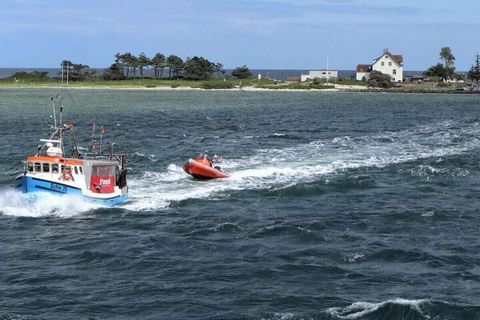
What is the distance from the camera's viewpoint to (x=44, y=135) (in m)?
87.8

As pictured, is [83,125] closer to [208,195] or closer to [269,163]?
[269,163]

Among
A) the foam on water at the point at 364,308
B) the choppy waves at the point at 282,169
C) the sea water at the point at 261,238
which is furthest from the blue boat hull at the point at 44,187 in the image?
the foam on water at the point at 364,308

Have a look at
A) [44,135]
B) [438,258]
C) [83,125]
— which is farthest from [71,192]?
[83,125]

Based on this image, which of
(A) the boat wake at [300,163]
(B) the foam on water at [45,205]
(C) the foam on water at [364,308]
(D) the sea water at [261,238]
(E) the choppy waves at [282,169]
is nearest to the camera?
(C) the foam on water at [364,308]

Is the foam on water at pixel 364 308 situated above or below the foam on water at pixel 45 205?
below

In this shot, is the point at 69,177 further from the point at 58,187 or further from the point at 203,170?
the point at 203,170

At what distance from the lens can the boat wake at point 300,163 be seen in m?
51.9

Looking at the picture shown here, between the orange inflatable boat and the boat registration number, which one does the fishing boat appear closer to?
the boat registration number

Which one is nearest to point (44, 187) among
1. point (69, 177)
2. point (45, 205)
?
point (45, 205)

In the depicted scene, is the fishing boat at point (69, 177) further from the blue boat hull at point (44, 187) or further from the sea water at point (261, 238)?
the sea water at point (261, 238)

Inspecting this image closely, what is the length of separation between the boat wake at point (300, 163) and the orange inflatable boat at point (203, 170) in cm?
53

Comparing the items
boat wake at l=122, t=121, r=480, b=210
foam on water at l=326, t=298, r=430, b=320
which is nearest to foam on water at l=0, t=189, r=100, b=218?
boat wake at l=122, t=121, r=480, b=210

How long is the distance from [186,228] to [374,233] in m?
10.5

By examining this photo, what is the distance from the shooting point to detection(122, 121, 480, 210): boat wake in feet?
170
